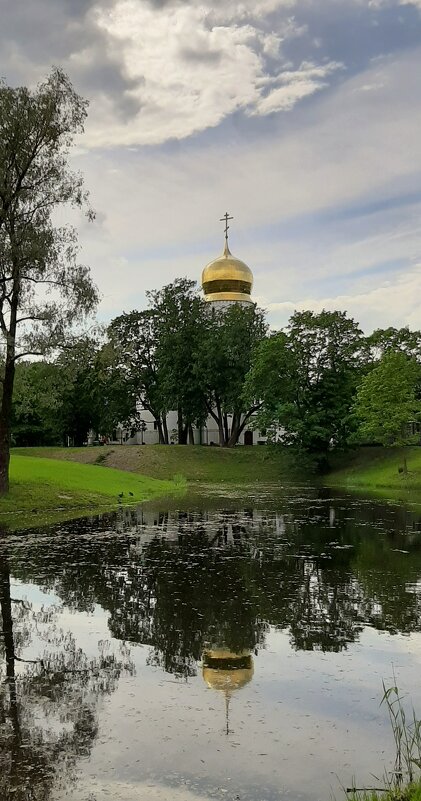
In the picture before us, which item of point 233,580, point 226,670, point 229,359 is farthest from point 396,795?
point 229,359

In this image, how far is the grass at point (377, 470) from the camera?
44053 mm

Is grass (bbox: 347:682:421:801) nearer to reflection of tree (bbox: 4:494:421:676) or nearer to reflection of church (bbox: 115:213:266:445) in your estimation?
reflection of tree (bbox: 4:494:421:676)

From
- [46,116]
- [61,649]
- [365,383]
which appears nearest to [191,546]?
[61,649]

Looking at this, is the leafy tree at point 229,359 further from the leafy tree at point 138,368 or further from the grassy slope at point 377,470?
the grassy slope at point 377,470

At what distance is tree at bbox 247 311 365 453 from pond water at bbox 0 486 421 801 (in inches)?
1484

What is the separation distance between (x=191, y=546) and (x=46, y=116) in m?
15.5

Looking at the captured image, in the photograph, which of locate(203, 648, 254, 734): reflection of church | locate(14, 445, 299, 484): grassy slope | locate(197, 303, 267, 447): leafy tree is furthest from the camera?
locate(197, 303, 267, 447): leafy tree

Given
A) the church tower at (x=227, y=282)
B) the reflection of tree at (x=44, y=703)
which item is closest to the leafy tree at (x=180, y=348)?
the church tower at (x=227, y=282)

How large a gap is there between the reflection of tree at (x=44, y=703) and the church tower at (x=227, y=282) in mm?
69663

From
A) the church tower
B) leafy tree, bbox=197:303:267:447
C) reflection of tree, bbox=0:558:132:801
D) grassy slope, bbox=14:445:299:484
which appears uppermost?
the church tower

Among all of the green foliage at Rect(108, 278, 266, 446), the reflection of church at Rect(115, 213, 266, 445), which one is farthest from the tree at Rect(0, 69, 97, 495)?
the reflection of church at Rect(115, 213, 266, 445)

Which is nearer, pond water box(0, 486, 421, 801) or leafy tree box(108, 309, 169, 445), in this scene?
pond water box(0, 486, 421, 801)

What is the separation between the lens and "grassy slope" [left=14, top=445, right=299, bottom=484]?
176ft

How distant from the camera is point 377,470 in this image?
1993 inches
